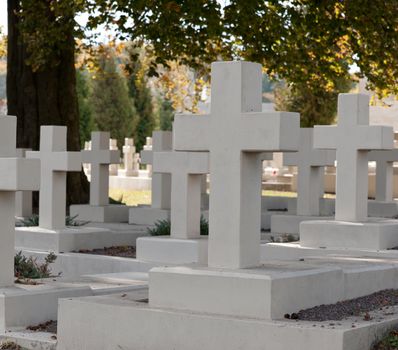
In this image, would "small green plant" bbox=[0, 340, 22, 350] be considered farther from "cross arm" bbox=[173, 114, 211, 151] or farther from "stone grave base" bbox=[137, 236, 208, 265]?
"stone grave base" bbox=[137, 236, 208, 265]

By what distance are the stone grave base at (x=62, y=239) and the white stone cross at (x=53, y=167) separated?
210 mm

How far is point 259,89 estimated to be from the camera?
7398mm

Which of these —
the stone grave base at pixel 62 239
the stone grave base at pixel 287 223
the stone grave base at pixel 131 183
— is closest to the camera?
the stone grave base at pixel 62 239

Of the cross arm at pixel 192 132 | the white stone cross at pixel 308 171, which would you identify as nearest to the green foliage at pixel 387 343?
the cross arm at pixel 192 132

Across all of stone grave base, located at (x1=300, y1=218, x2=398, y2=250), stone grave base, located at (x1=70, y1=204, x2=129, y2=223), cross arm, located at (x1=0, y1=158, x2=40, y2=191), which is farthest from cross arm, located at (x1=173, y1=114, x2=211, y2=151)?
stone grave base, located at (x1=70, y1=204, x2=129, y2=223)

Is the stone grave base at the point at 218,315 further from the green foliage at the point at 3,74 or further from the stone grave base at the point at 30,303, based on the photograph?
the green foliage at the point at 3,74

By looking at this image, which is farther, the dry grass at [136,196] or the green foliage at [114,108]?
the green foliage at [114,108]

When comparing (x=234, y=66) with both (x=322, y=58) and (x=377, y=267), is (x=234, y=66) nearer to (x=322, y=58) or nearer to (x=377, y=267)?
(x=377, y=267)

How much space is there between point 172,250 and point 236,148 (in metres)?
4.17

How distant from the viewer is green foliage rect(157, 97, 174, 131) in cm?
6016

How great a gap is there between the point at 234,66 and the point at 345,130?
3.86 meters

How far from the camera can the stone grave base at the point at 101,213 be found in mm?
16219

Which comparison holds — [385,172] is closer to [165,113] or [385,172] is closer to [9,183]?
[9,183]

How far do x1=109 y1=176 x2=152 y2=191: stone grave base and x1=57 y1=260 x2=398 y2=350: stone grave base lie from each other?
2435 cm
